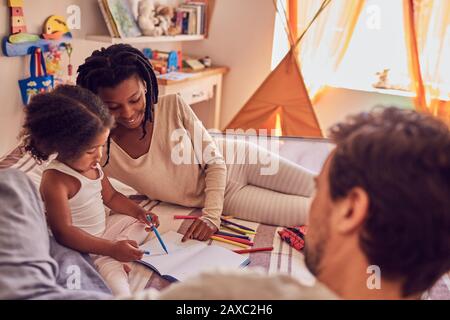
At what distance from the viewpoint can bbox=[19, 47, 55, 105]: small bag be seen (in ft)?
6.18

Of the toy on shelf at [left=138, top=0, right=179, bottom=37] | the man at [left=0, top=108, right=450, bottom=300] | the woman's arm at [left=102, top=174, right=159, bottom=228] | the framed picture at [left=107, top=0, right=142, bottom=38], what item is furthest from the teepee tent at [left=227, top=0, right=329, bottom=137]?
the man at [left=0, top=108, right=450, bottom=300]

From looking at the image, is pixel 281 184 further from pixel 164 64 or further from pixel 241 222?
pixel 164 64

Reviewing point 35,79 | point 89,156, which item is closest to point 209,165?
point 89,156

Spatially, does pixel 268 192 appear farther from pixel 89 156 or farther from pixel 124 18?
pixel 124 18

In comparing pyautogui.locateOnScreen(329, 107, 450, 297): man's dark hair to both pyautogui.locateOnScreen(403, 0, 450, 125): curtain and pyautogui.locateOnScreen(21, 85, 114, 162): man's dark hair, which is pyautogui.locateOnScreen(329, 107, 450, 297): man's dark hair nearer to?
pyautogui.locateOnScreen(21, 85, 114, 162): man's dark hair

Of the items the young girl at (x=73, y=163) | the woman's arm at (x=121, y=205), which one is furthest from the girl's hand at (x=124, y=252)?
the woman's arm at (x=121, y=205)

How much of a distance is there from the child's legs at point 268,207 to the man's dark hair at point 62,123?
1.97ft

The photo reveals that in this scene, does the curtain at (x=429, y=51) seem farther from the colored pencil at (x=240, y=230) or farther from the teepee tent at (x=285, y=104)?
the colored pencil at (x=240, y=230)

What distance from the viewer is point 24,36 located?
1.83 meters

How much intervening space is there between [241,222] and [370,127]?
92 cm

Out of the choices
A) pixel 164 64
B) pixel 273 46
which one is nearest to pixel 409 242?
pixel 164 64

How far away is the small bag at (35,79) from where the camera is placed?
6.18 feet

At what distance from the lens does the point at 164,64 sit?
2701 millimetres

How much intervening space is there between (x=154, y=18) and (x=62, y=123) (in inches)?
70.0
